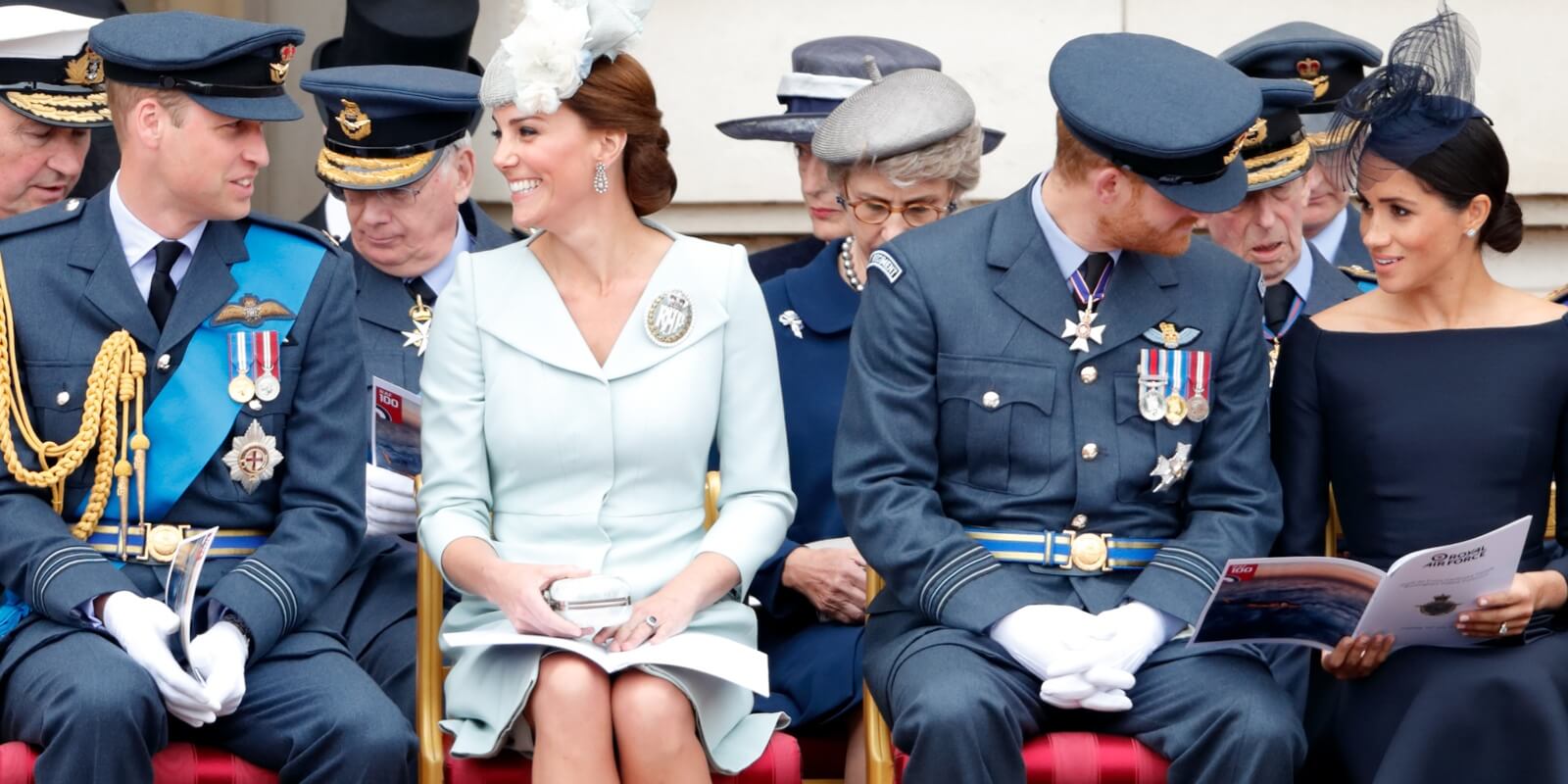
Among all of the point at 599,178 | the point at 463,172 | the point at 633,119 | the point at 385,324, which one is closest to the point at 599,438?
the point at 599,178

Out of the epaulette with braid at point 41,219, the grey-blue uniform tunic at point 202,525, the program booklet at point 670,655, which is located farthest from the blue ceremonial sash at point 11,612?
the program booklet at point 670,655

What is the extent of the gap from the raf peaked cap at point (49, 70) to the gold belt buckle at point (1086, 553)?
239 cm

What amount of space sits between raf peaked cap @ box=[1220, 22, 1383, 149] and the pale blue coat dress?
181cm

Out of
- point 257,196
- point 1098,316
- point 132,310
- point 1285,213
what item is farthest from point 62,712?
point 257,196

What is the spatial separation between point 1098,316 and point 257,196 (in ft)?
12.2

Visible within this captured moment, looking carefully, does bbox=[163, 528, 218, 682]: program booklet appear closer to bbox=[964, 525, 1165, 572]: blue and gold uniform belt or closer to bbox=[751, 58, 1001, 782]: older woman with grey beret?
bbox=[751, 58, 1001, 782]: older woman with grey beret

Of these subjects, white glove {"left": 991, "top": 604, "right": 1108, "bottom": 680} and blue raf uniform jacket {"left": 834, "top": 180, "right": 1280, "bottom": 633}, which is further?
blue raf uniform jacket {"left": 834, "top": 180, "right": 1280, "bottom": 633}

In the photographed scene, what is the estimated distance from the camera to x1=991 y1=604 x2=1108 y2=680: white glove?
4.19 meters

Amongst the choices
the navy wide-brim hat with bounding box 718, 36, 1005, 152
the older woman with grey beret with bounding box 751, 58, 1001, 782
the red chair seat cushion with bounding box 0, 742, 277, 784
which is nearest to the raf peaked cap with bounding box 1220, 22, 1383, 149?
the navy wide-brim hat with bounding box 718, 36, 1005, 152

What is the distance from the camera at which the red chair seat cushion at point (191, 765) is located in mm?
4059

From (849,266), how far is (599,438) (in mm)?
969

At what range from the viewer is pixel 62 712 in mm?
4008

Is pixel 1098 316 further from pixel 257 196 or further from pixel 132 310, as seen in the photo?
pixel 257 196

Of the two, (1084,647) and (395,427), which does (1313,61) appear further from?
(395,427)
